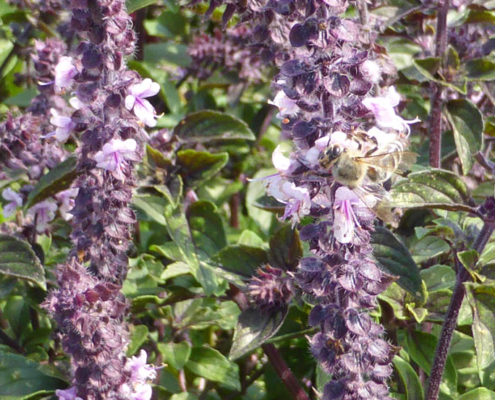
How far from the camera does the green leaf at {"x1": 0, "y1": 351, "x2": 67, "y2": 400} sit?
2145 mm

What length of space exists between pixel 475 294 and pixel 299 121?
2.46ft

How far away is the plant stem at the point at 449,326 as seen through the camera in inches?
80.7

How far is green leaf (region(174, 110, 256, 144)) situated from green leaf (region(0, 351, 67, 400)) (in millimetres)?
945

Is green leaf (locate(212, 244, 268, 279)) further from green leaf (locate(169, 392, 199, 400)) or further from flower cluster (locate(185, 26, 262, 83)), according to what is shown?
flower cluster (locate(185, 26, 262, 83))

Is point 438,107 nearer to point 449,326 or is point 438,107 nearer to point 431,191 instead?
point 431,191

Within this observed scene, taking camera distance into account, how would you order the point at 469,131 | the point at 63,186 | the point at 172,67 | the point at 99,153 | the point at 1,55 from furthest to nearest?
the point at 172,67 < the point at 1,55 < the point at 469,131 < the point at 63,186 < the point at 99,153

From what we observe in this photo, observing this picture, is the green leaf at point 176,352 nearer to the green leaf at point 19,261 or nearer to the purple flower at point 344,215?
the green leaf at point 19,261

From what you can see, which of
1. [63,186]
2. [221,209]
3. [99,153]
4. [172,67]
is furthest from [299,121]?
[172,67]

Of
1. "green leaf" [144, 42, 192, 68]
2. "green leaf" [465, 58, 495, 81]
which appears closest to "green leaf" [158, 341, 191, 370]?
"green leaf" [465, 58, 495, 81]

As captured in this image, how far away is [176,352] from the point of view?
2371 mm

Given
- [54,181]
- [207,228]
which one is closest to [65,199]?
[54,181]

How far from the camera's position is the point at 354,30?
5.15 feet

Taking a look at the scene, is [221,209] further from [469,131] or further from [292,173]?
[292,173]

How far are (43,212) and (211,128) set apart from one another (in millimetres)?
660
